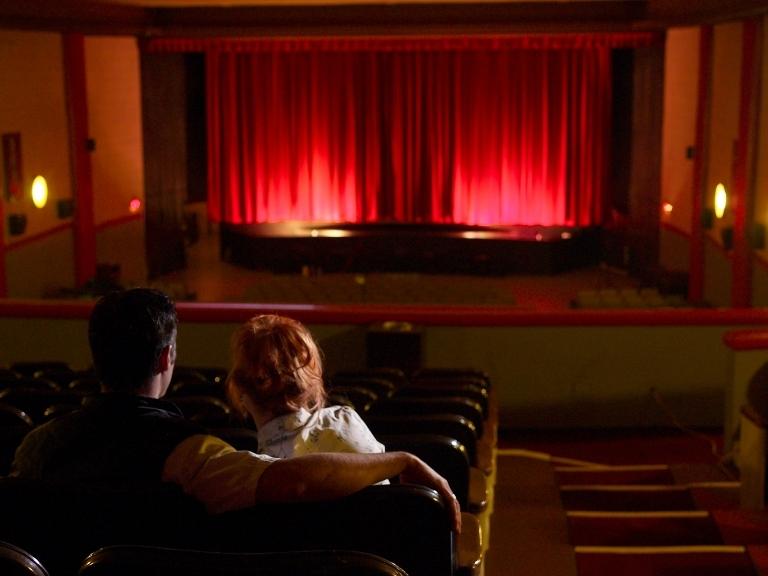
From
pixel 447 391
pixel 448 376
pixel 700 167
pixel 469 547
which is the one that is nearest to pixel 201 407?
pixel 447 391

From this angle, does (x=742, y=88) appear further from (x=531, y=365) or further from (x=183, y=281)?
(x=183, y=281)

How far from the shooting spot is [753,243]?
430 inches

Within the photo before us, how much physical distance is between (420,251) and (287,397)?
12.5 m

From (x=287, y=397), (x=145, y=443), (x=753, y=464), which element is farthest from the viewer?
(x=753, y=464)

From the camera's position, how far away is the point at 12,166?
11.5 meters

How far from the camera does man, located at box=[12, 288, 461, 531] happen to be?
1.98 m

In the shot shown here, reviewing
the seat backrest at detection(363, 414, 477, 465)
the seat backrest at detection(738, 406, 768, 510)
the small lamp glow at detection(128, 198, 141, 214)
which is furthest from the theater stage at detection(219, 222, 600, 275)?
the seat backrest at detection(363, 414, 477, 465)

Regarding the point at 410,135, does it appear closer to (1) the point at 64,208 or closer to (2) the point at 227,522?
(1) the point at 64,208

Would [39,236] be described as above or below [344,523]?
below

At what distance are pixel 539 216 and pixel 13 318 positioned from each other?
10058 mm

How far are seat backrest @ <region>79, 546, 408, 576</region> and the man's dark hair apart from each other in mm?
443

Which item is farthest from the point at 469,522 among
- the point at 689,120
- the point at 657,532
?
the point at 689,120

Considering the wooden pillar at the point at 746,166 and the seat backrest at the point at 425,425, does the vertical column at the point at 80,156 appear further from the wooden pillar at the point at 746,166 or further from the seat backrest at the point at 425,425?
the seat backrest at the point at 425,425

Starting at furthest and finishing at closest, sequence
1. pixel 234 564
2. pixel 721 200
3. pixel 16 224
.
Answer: pixel 721 200
pixel 16 224
pixel 234 564
